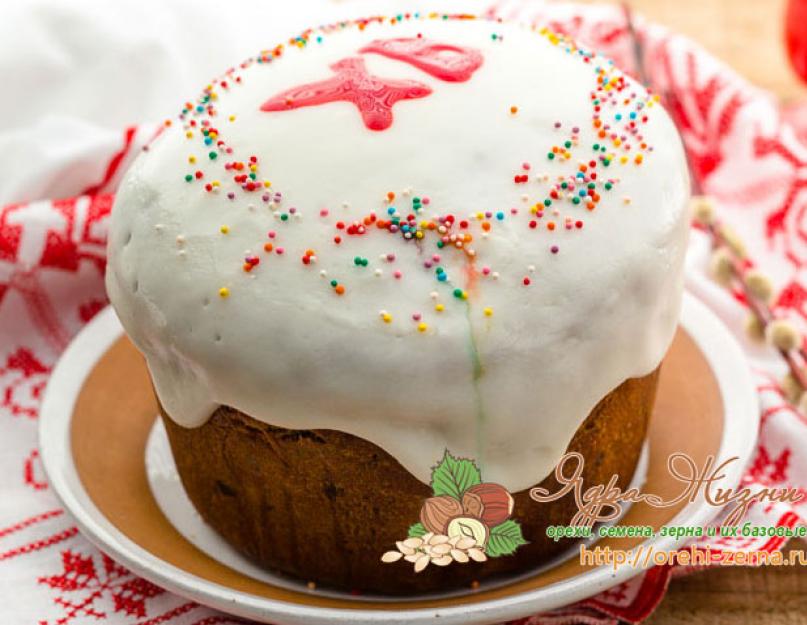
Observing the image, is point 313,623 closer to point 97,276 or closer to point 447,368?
point 447,368

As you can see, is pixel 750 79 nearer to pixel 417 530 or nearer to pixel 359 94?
pixel 359 94

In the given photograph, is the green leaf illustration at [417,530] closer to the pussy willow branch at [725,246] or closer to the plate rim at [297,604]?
the plate rim at [297,604]

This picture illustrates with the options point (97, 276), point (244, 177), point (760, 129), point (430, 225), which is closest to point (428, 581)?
point (430, 225)

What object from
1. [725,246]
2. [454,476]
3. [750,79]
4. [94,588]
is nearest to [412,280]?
[454,476]

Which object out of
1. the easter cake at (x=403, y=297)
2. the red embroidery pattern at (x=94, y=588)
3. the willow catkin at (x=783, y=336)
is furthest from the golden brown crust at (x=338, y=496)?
the willow catkin at (x=783, y=336)

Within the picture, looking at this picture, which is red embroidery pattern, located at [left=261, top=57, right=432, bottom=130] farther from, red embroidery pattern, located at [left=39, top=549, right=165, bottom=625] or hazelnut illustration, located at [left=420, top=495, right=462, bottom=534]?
red embroidery pattern, located at [left=39, top=549, right=165, bottom=625]
